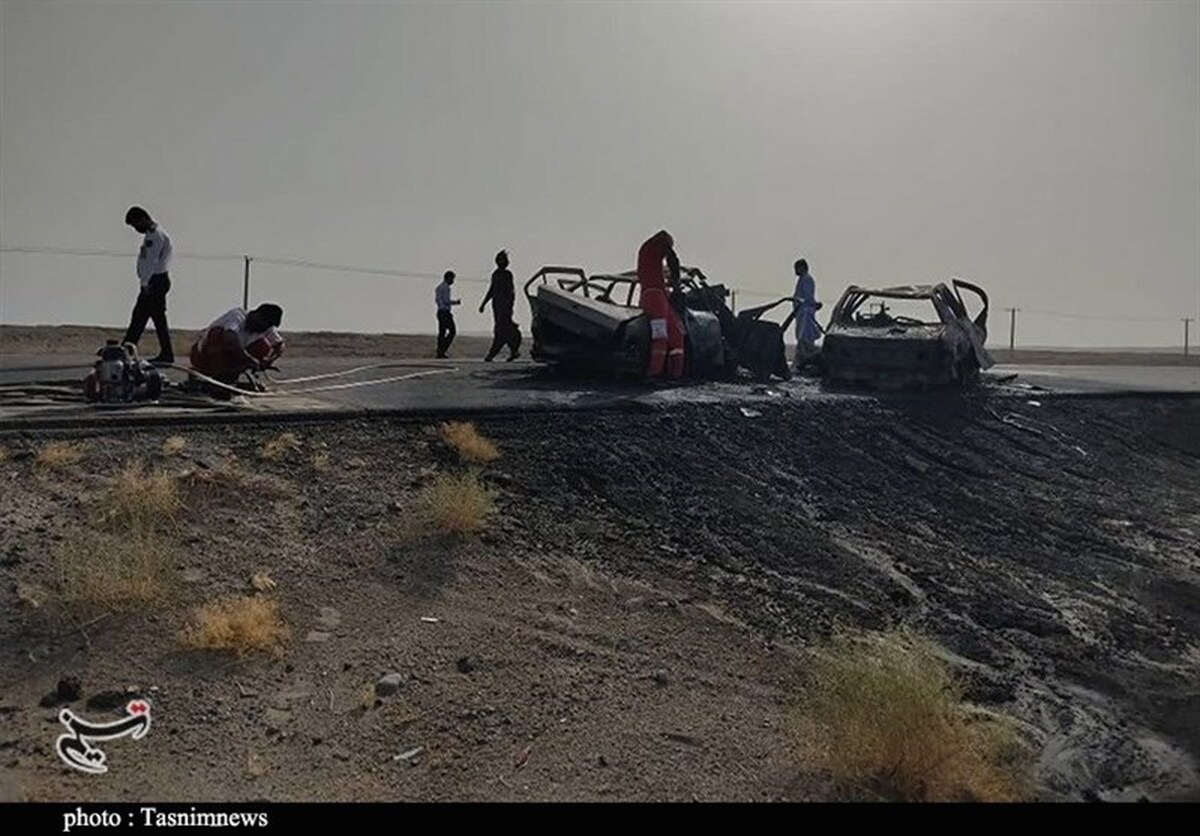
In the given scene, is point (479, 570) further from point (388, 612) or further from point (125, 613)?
point (125, 613)

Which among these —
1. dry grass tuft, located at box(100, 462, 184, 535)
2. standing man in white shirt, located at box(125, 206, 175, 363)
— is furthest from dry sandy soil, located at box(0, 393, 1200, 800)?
standing man in white shirt, located at box(125, 206, 175, 363)

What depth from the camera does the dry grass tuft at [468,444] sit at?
9031 mm

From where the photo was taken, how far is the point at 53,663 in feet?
19.1

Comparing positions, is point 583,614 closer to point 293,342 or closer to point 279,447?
point 279,447

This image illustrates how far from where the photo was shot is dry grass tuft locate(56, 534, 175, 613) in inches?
246

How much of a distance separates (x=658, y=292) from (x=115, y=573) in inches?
327

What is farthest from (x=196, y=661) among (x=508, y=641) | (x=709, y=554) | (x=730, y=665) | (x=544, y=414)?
(x=544, y=414)

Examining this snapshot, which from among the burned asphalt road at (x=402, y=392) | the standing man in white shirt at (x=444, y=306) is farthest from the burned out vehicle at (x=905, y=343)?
the standing man in white shirt at (x=444, y=306)

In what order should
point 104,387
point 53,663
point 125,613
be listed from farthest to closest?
point 104,387, point 125,613, point 53,663

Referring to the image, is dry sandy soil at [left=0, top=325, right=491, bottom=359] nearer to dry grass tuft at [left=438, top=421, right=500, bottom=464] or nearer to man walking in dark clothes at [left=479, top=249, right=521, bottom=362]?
man walking in dark clothes at [left=479, top=249, right=521, bottom=362]

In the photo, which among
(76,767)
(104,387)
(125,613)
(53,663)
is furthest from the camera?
(104,387)

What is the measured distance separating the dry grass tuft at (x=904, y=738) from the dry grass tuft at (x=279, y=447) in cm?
431

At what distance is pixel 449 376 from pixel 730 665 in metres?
7.79

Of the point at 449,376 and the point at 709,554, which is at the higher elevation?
the point at 449,376
